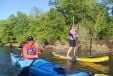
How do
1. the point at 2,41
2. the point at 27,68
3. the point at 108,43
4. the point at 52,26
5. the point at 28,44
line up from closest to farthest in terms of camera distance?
the point at 27,68
the point at 28,44
the point at 108,43
the point at 52,26
the point at 2,41

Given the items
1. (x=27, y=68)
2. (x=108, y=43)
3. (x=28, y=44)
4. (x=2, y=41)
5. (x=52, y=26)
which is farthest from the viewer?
(x=2, y=41)

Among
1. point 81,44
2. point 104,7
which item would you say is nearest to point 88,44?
point 81,44

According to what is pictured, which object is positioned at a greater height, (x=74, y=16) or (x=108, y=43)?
(x=74, y=16)

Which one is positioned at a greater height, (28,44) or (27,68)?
(28,44)

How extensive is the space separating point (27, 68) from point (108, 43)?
3642 centimetres

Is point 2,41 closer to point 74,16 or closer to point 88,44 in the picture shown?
point 74,16

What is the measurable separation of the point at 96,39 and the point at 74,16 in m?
7.45

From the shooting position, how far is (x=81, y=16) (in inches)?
2080

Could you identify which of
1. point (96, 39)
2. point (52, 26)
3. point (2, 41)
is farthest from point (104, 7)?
point (2, 41)

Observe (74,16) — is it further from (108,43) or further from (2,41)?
(2,41)

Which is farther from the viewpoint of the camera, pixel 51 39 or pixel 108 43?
pixel 51 39

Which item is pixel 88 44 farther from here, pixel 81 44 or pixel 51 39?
pixel 51 39

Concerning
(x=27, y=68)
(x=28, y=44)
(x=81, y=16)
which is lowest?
(x=27, y=68)

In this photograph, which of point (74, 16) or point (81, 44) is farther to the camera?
point (74, 16)
